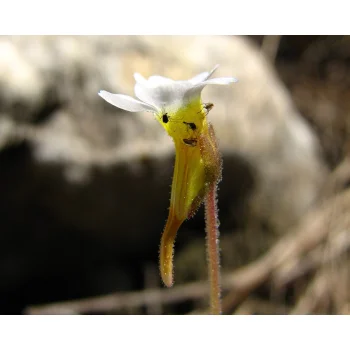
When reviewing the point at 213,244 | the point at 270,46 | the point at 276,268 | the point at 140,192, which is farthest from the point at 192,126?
the point at 270,46

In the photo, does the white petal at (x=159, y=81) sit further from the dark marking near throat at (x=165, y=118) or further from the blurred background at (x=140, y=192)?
the blurred background at (x=140, y=192)

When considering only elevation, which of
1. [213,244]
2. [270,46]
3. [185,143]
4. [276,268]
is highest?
[270,46]

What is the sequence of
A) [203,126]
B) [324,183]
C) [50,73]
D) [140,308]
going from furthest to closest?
[324,183] < [140,308] < [50,73] < [203,126]

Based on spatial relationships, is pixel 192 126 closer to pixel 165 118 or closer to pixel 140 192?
pixel 165 118

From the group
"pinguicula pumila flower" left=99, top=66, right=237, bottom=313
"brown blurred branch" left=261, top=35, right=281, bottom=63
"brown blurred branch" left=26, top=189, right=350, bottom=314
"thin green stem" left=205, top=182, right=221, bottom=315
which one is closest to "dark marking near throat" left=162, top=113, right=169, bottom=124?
"pinguicula pumila flower" left=99, top=66, right=237, bottom=313

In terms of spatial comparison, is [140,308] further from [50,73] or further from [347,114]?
[347,114]

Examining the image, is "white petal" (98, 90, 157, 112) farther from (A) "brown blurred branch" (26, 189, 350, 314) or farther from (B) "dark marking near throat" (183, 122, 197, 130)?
(A) "brown blurred branch" (26, 189, 350, 314)

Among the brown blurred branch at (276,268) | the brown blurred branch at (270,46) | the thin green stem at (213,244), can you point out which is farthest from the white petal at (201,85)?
the brown blurred branch at (270,46)
